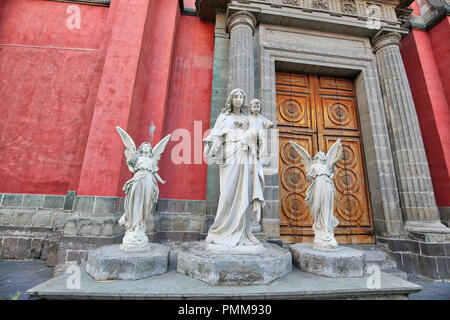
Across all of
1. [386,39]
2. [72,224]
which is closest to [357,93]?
[386,39]

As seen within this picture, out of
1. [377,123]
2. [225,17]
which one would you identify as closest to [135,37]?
[225,17]

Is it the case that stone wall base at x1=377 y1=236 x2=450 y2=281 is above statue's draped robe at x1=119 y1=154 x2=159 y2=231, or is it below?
below

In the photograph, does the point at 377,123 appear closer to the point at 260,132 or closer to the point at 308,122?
the point at 308,122

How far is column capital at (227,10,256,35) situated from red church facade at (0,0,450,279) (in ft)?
2.00

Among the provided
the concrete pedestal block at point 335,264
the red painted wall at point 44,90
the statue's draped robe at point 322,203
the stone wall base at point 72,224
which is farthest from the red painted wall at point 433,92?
the red painted wall at point 44,90

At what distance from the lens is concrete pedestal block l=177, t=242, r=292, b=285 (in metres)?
2.44

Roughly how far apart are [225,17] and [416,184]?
6.51 metres

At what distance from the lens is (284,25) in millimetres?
5859

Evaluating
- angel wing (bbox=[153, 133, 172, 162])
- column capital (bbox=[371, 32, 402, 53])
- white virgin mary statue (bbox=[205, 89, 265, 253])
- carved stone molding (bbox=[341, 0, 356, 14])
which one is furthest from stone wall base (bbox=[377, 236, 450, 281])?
carved stone molding (bbox=[341, 0, 356, 14])

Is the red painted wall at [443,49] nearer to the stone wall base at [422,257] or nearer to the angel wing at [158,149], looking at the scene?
the stone wall base at [422,257]

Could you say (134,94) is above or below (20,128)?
above

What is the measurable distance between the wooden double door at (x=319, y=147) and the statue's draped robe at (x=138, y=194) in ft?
10.4

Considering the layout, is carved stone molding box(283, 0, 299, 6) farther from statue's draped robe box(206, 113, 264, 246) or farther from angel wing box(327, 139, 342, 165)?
statue's draped robe box(206, 113, 264, 246)

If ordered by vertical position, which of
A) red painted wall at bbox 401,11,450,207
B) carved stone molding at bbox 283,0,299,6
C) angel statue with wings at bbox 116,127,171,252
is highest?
carved stone molding at bbox 283,0,299,6
